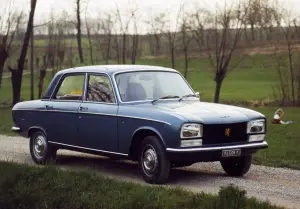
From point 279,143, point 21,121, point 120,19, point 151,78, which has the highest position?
point 120,19

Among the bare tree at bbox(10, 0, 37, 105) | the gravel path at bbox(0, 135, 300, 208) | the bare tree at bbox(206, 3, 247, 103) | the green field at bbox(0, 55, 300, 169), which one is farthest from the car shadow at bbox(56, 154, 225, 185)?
the bare tree at bbox(10, 0, 37, 105)

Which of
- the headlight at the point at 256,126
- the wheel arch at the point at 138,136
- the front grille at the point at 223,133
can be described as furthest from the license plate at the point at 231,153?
the wheel arch at the point at 138,136

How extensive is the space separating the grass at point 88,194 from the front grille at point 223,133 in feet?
3.13

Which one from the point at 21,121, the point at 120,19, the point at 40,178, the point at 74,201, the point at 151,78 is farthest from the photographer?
the point at 120,19

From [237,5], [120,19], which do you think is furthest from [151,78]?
[120,19]

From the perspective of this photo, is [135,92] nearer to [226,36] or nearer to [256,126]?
[256,126]

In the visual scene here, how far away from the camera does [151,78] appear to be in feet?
30.6

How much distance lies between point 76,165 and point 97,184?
2.30 metres

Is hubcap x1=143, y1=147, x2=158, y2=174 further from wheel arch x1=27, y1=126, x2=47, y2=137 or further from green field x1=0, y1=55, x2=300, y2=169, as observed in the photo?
green field x1=0, y1=55, x2=300, y2=169

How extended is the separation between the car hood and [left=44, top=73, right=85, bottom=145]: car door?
1.76 meters

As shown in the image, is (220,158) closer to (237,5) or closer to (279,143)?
(279,143)

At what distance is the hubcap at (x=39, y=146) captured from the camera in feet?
34.1

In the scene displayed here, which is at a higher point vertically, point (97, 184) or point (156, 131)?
point (156, 131)

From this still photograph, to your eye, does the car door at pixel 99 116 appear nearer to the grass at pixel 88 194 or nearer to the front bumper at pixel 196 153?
the grass at pixel 88 194
